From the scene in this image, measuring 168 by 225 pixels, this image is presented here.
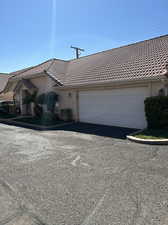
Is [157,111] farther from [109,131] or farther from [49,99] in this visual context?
[49,99]

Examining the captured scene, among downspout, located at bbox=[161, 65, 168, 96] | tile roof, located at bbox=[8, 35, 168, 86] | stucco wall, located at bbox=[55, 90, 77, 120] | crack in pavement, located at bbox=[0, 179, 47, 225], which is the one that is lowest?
crack in pavement, located at bbox=[0, 179, 47, 225]

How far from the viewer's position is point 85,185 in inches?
168

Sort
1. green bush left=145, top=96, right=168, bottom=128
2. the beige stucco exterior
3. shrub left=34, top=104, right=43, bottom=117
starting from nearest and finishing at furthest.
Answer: green bush left=145, top=96, right=168, bottom=128
the beige stucco exterior
shrub left=34, top=104, right=43, bottom=117

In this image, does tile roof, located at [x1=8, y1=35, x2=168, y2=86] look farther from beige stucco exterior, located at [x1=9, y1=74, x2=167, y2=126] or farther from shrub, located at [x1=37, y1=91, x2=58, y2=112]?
shrub, located at [x1=37, y1=91, x2=58, y2=112]

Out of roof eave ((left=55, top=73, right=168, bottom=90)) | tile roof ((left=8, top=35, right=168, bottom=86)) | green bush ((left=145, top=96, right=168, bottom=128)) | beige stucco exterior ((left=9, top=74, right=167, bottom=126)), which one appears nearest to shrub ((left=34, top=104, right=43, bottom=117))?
beige stucco exterior ((left=9, top=74, right=167, bottom=126))

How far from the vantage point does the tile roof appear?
1103 cm

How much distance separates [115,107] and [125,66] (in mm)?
3245

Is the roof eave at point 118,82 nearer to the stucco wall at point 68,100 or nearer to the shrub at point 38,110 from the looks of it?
the stucco wall at point 68,100

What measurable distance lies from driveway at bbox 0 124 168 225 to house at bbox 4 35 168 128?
4145 mm

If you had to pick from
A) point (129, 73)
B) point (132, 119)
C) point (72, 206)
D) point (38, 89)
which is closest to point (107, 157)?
point (72, 206)

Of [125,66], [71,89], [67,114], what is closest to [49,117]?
[67,114]

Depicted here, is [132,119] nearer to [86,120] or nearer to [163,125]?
[163,125]

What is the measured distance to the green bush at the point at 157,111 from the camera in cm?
923

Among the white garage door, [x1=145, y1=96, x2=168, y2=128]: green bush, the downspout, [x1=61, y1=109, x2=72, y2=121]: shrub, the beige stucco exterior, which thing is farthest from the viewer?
[x1=61, y1=109, x2=72, y2=121]: shrub
